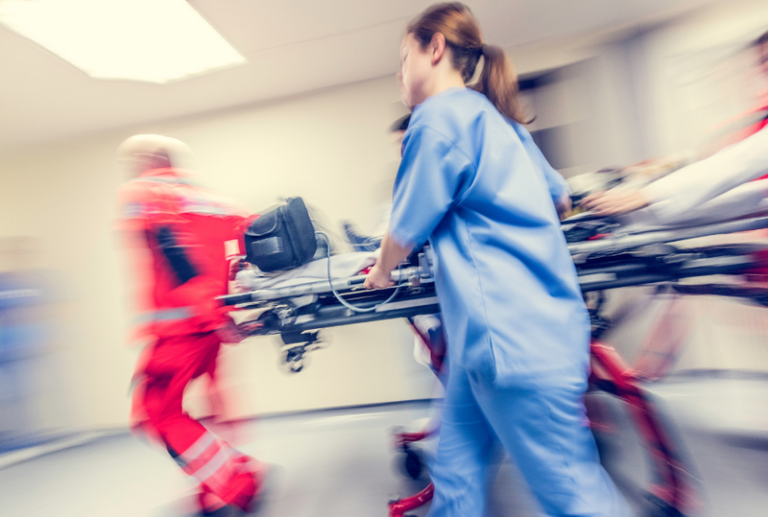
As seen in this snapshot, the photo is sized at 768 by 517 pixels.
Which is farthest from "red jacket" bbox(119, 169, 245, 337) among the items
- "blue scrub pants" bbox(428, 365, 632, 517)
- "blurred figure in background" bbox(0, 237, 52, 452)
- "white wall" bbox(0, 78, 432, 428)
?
"blurred figure in background" bbox(0, 237, 52, 452)

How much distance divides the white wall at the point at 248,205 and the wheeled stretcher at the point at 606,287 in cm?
141

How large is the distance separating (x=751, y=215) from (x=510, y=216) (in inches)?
32.3

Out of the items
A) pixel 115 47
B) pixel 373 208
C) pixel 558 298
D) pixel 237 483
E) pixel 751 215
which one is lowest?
pixel 237 483

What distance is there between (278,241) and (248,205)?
185cm

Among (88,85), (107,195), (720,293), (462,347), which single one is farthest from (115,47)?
(720,293)

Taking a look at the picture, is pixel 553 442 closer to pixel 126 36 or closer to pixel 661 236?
pixel 661 236

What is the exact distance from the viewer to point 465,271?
0.71 metres

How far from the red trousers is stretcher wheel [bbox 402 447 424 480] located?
27.1 inches

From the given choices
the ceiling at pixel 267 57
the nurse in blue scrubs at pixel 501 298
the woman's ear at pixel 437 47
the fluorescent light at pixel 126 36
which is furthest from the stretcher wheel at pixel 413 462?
the fluorescent light at pixel 126 36

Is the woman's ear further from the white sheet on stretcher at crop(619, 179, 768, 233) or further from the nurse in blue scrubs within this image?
the white sheet on stretcher at crop(619, 179, 768, 233)

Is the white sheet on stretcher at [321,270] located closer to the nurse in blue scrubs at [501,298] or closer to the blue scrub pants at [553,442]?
the nurse in blue scrubs at [501,298]

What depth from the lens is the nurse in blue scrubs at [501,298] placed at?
672 millimetres

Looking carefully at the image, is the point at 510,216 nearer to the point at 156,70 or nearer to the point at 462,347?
the point at 462,347

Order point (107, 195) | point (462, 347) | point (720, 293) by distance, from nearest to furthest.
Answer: point (462, 347) → point (720, 293) → point (107, 195)
